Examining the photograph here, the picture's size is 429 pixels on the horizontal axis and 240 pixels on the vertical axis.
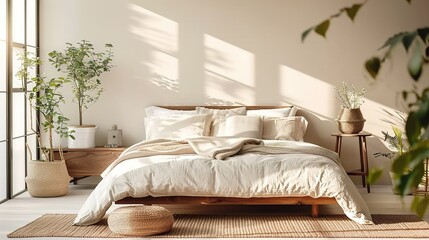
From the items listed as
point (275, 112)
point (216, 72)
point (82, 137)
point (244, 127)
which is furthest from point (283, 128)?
point (82, 137)

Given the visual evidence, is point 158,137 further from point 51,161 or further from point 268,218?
point 268,218

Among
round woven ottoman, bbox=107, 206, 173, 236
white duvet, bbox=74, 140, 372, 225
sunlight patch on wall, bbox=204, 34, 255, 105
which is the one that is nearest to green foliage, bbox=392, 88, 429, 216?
round woven ottoman, bbox=107, 206, 173, 236

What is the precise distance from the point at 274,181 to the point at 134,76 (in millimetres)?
2840

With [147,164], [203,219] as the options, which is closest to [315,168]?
[203,219]

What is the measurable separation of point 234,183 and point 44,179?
2.37 m

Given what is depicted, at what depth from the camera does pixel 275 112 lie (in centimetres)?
738

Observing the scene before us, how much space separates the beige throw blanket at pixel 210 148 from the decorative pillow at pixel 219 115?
94cm

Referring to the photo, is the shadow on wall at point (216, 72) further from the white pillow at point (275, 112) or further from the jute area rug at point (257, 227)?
the jute area rug at point (257, 227)

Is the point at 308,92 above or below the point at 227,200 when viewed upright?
above

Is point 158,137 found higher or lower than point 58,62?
lower

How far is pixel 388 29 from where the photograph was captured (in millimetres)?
7586

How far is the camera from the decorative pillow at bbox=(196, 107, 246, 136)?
23.4ft

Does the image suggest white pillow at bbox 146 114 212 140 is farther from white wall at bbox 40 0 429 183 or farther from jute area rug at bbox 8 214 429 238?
jute area rug at bbox 8 214 429 238

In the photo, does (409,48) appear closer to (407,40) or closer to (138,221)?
(407,40)
